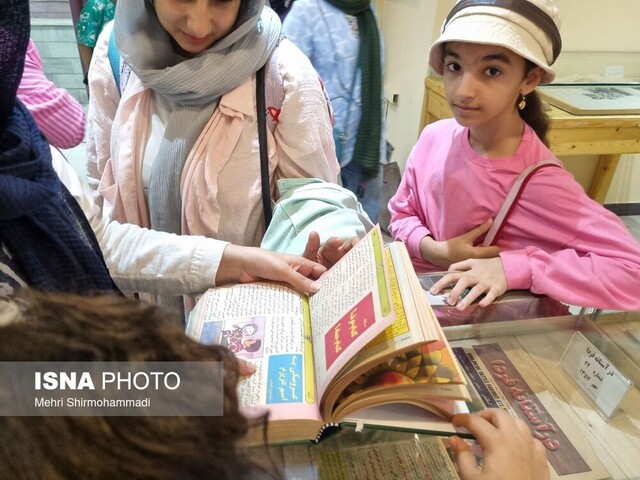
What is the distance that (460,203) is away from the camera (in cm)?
115

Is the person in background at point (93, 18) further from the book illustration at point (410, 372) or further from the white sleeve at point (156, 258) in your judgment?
the book illustration at point (410, 372)

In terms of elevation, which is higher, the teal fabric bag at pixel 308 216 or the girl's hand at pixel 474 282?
the teal fabric bag at pixel 308 216

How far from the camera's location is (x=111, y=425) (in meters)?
0.31

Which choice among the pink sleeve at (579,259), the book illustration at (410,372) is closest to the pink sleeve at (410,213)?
the pink sleeve at (579,259)

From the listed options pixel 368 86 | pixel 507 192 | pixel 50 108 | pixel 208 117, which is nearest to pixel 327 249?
pixel 208 117

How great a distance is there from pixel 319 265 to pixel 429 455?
1.21 ft

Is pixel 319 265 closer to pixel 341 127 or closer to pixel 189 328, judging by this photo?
pixel 189 328

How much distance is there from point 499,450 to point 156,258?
0.65 m

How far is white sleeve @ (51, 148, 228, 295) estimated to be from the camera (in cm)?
83

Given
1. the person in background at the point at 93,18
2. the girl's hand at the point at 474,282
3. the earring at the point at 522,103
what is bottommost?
the girl's hand at the point at 474,282

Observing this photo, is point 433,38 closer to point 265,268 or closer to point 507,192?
point 507,192

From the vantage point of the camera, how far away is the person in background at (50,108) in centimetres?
141

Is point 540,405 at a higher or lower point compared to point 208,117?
lower

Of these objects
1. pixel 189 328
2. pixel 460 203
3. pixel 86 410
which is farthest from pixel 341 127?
pixel 86 410
